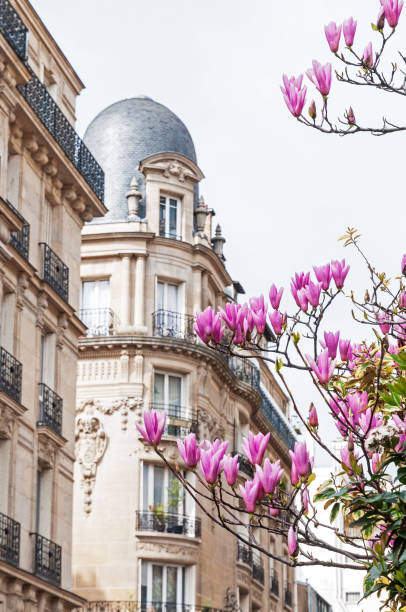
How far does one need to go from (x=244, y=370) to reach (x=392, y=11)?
40.9m

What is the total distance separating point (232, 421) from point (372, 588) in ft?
130

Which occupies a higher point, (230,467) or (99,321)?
(99,321)

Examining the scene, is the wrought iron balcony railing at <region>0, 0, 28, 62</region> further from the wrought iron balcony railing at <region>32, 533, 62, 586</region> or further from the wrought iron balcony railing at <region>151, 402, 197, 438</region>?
the wrought iron balcony railing at <region>151, 402, 197, 438</region>

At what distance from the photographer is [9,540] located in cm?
2659

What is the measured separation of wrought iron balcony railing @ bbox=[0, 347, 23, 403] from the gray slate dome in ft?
58.5

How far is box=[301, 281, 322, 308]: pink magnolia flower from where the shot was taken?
9594 mm

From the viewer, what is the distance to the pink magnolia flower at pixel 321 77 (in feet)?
31.5

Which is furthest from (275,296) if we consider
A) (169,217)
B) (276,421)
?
(276,421)

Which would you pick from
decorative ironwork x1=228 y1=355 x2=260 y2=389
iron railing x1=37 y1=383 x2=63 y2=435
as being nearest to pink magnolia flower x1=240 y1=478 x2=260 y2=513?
iron railing x1=37 y1=383 x2=63 y2=435

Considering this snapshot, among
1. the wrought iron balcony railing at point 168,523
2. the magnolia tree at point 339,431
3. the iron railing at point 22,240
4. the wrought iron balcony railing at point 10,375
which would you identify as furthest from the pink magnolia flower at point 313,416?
the wrought iron balcony railing at point 168,523

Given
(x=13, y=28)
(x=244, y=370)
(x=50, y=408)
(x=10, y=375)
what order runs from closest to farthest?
1. (x=10, y=375)
2. (x=13, y=28)
3. (x=50, y=408)
4. (x=244, y=370)

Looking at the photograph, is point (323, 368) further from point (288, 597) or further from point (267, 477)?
point (288, 597)

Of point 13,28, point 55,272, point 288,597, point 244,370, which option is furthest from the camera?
point 288,597

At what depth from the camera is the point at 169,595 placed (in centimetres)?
4131
